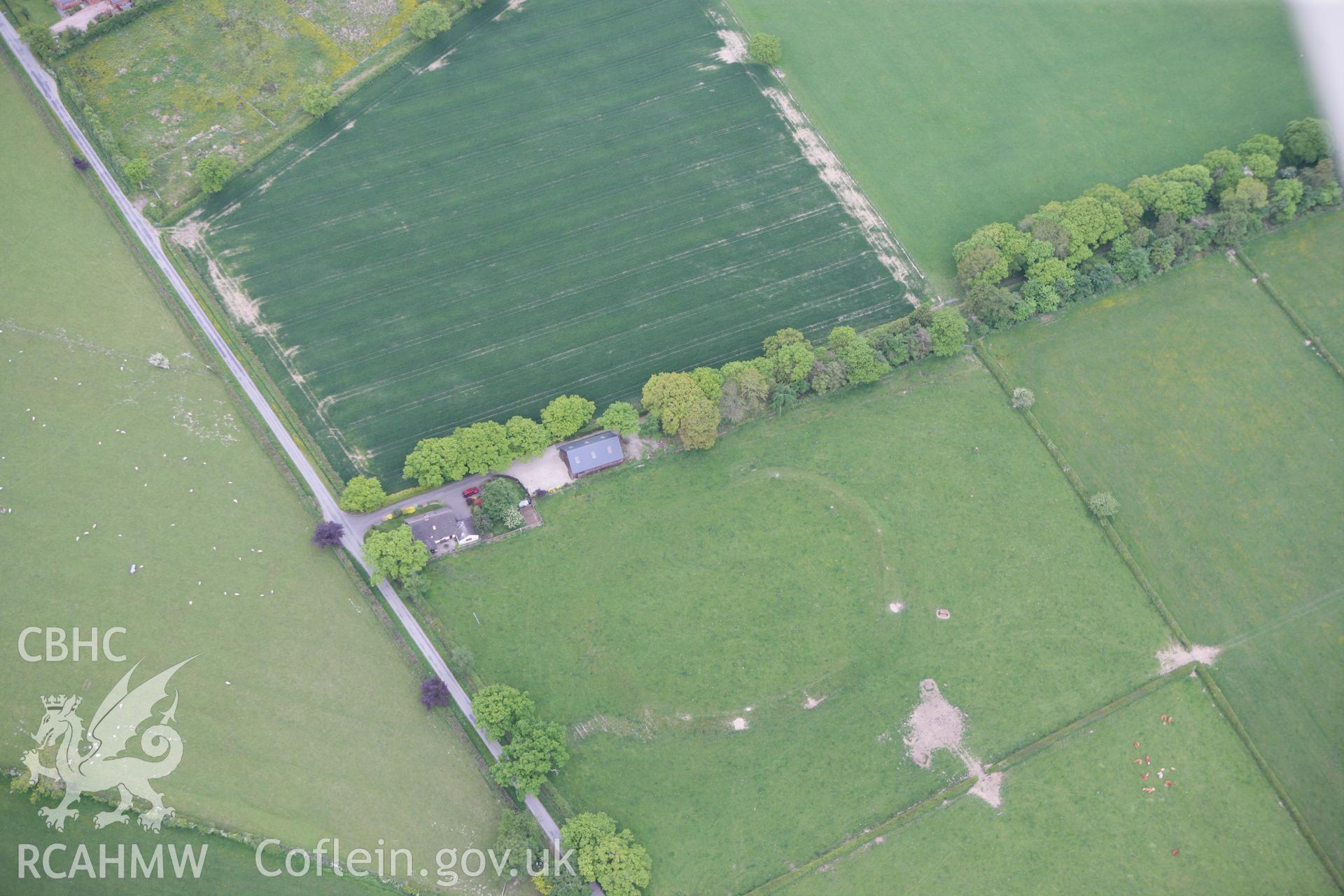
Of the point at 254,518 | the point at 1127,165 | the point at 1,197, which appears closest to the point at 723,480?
the point at 254,518

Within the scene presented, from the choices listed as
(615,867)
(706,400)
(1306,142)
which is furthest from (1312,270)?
(615,867)

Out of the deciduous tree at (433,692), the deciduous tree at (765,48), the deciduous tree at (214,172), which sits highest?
the deciduous tree at (214,172)

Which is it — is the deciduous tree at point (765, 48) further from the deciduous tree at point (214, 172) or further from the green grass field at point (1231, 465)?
the deciduous tree at point (214, 172)

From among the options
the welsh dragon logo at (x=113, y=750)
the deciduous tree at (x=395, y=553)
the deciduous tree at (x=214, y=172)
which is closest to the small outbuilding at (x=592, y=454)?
the deciduous tree at (x=395, y=553)

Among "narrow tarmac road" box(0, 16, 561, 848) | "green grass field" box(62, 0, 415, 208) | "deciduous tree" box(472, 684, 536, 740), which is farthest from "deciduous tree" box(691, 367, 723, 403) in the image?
"green grass field" box(62, 0, 415, 208)

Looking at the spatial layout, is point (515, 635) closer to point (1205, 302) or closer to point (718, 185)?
point (718, 185)

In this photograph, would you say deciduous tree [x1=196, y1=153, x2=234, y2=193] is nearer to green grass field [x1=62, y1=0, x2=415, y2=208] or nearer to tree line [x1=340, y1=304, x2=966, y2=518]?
green grass field [x1=62, y1=0, x2=415, y2=208]

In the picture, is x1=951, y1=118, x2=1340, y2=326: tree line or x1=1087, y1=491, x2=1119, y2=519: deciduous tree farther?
x1=951, y1=118, x2=1340, y2=326: tree line
